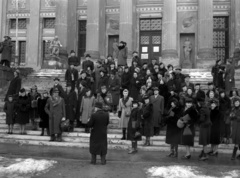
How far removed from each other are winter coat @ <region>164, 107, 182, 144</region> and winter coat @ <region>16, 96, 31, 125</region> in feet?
20.5

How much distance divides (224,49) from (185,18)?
4.02 meters

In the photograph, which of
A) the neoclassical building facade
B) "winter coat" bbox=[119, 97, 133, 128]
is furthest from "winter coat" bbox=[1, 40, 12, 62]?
"winter coat" bbox=[119, 97, 133, 128]

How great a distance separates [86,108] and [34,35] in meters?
19.3

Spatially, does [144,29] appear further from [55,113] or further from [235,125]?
[235,125]

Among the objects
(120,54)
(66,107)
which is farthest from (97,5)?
(66,107)

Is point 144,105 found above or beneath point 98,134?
above

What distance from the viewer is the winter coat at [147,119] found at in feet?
39.1

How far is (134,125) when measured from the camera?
11.5 m

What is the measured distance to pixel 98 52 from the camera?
88.2 ft

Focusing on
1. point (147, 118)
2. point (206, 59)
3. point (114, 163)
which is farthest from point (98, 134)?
point (206, 59)

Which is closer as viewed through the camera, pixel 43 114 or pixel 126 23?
pixel 43 114

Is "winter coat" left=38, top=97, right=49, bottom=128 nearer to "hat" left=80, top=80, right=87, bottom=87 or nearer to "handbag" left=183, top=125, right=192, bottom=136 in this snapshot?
"hat" left=80, top=80, right=87, bottom=87

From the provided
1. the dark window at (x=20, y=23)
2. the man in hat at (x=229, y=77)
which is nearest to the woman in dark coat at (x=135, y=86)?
the man in hat at (x=229, y=77)

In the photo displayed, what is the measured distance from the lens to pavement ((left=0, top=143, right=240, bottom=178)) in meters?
8.91
